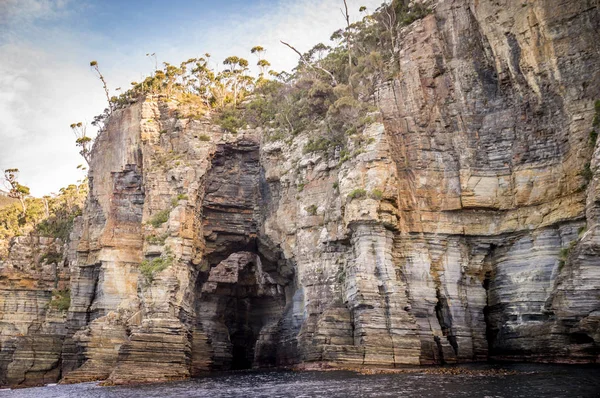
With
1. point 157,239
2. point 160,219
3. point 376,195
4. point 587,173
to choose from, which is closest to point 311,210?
point 376,195

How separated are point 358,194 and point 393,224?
3426 millimetres

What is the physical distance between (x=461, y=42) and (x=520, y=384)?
2925 centimetres

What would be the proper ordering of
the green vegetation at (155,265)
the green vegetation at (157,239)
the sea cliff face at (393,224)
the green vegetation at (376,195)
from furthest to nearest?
1. the green vegetation at (157,239)
2. the green vegetation at (155,265)
3. the green vegetation at (376,195)
4. the sea cliff face at (393,224)

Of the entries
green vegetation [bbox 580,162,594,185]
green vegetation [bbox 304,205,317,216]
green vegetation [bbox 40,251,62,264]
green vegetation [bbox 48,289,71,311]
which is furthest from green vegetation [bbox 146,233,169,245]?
green vegetation [bbox 580,162,594,185]

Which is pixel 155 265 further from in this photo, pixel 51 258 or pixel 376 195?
pixel 51 258

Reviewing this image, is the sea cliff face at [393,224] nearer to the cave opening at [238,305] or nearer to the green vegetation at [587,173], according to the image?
the green vegetation at [587,173]

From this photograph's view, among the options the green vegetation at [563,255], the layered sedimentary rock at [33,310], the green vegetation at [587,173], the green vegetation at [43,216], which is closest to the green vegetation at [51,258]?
the layered sedimentary rock at [33,310]

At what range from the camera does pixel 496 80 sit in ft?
159

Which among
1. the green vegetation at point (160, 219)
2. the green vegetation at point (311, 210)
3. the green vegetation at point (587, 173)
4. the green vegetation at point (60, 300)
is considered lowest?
the green vegetation at point (60, 300)

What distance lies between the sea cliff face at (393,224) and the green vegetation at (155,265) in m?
0.18

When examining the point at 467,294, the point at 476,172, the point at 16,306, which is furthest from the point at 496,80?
the point at 16,306

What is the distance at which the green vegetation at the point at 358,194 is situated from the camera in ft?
153

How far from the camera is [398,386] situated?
103 ft

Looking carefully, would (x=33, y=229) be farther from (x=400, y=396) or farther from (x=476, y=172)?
(x=400, y=396)
